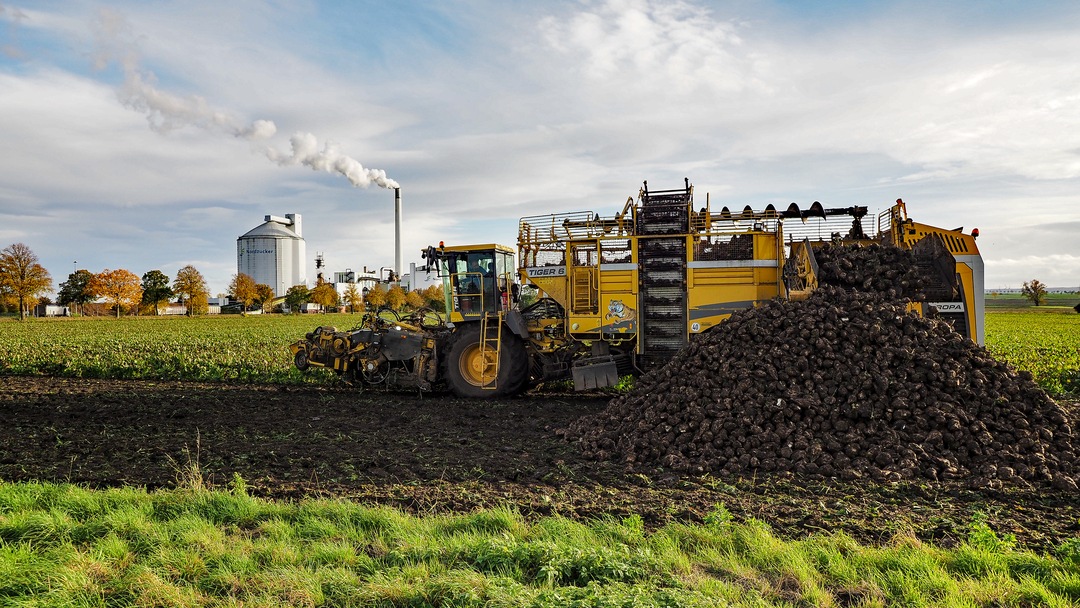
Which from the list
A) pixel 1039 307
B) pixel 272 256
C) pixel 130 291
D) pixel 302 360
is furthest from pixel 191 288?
pixel 1039 307

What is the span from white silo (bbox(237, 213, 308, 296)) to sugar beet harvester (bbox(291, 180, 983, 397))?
84893 mm

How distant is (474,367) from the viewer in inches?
479

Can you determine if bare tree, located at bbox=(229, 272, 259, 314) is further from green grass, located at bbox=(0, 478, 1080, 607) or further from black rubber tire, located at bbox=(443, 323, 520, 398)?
green grass, located at bbox=(0, 478, 1080, 607)

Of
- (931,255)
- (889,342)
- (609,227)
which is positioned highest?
(609,227)

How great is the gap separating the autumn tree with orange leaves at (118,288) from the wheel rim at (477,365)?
64831 millimetres

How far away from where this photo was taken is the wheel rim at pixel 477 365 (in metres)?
12.0

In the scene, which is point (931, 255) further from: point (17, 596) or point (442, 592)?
point (17, 596)

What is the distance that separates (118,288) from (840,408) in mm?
74899

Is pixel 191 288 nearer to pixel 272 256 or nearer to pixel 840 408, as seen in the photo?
pixel 272 256

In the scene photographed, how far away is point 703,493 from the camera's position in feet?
19.3

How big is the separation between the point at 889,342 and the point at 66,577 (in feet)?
25.8

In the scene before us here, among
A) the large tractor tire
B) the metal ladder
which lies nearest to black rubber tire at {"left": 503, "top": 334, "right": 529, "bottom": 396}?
the large tractor tire

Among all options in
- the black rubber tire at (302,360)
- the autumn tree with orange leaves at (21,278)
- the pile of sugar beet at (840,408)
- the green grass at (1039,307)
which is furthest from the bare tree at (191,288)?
the green grass at (1039,307)

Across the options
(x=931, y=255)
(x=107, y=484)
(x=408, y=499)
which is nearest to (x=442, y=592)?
(x=408, y=499)
